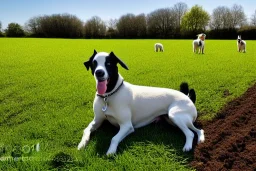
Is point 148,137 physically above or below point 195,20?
below

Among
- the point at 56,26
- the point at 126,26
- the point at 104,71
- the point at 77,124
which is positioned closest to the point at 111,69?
the point at 104,71

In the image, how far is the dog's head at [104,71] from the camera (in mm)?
4062

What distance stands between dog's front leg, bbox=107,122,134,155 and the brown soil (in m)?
1.07

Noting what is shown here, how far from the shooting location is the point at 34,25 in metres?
88.2

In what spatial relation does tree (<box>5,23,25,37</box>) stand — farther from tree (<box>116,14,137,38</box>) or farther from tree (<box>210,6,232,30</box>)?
tree (<box>210,6,232,30</box>)

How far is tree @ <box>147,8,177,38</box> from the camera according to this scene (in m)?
74.8

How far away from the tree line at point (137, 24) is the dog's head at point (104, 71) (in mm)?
68164

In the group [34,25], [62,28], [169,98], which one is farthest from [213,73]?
[34,25]

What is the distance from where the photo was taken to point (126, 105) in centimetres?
446

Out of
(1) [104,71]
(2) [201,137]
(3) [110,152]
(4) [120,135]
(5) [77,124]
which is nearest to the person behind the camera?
(3) [110,152]

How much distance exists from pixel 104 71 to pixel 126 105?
29.1 inches

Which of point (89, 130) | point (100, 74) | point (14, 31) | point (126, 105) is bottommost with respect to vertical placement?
point (89, 130)

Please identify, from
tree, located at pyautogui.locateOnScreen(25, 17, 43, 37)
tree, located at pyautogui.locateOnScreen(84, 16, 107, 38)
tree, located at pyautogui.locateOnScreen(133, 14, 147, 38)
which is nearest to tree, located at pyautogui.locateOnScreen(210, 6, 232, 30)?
tree, located at pyautogui.locateOnScreen(133, 14, 147, 38)

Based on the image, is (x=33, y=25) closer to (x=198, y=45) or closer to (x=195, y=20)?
(x=195, y=20)
